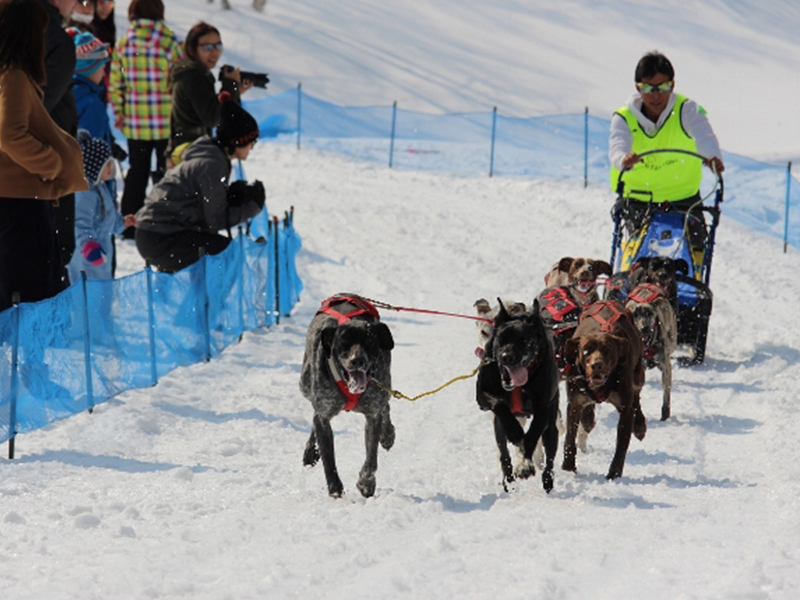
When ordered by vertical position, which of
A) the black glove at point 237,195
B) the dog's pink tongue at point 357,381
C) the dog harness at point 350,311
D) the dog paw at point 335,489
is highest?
the black glove at point 237,195

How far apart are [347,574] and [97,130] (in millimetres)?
6158

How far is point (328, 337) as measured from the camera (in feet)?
16.7

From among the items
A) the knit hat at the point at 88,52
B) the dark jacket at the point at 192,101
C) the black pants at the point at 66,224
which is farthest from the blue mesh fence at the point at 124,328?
the knit hat at the point at 88,52

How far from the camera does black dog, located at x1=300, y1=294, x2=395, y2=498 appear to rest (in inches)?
197

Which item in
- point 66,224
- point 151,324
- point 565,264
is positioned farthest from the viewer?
point 565,264

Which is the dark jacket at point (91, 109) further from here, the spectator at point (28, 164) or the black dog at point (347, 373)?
the black dog at point (347, 373)

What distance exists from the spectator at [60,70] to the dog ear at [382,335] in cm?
214

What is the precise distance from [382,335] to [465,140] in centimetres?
1245

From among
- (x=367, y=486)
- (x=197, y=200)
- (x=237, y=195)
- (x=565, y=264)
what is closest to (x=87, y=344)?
(x=367, y=486)

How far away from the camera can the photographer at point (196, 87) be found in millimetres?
9273

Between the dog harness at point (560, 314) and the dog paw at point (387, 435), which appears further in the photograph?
the dog harness at point (560, 314)

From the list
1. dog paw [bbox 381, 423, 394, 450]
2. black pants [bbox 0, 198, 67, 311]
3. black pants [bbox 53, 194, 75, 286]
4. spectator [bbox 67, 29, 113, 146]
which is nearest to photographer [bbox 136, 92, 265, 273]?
black pants [bbox 53, 194, 75, 286]

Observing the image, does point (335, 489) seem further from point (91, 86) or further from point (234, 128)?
point (91, 86)

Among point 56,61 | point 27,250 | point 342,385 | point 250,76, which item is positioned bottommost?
point 342,385
